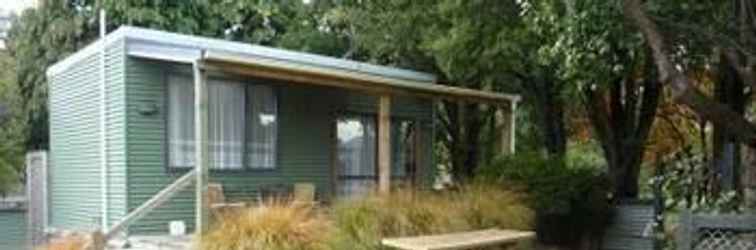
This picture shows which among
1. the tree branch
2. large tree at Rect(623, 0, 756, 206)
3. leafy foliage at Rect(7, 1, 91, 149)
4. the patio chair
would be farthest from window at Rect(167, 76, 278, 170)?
leafy foliage at Rect(7, 1, 91, 149)

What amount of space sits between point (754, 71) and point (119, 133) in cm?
861

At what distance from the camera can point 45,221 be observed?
14922 mm

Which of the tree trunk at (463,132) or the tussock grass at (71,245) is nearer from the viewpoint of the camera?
the tussock grass at (71,245)

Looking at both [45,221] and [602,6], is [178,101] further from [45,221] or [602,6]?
[602,6]

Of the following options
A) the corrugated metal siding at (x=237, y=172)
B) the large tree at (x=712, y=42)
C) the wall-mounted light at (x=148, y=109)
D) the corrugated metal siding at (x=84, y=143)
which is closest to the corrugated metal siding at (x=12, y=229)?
the corrugated metal siding at (x=84, y=143)

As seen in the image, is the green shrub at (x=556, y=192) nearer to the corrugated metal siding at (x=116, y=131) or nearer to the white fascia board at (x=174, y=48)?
the white fascia board at (x=174, y=48)

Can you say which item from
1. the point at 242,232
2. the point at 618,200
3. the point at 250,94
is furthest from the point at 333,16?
the point at 242,232

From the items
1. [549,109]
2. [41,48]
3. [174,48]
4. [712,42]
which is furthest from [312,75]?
[41,48]

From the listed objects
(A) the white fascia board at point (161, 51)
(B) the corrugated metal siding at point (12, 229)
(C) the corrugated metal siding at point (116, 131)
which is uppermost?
(A) the white fascia board at point (161, 51)

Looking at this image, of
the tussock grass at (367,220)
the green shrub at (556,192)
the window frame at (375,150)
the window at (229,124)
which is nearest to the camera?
the tussock grass at (367,220)

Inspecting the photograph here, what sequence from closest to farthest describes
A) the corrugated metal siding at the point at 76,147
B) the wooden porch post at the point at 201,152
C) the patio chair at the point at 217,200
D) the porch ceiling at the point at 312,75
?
the wooden porch post at the point at 201,152 → the porch ceiling at the point at 312,75 → the patio chair at the point at 217,200 → the corrugated metal siding at the point at 76,147

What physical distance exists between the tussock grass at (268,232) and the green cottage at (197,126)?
4.67ft

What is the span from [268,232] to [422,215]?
217 cm

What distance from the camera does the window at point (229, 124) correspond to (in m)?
13.0
